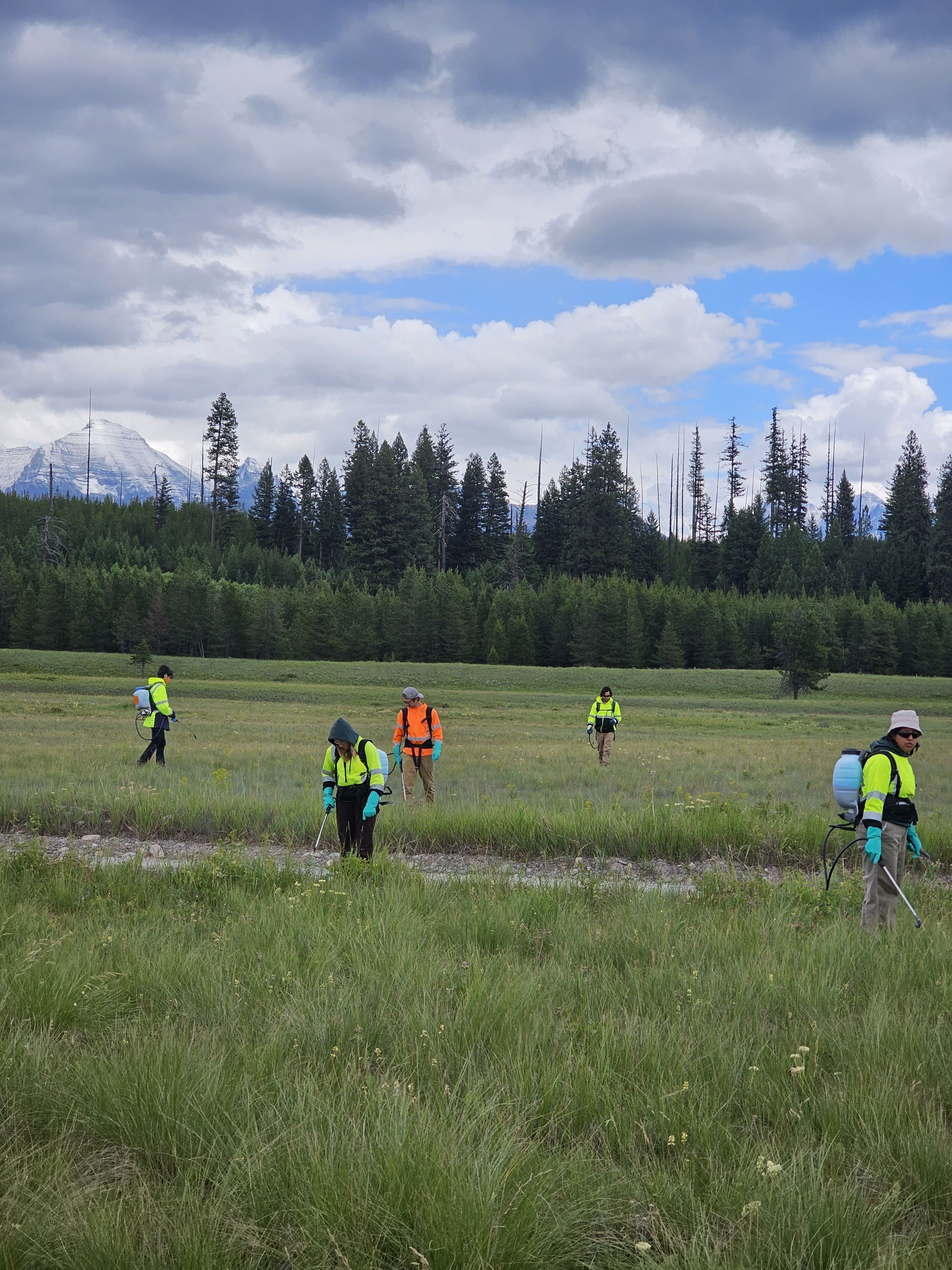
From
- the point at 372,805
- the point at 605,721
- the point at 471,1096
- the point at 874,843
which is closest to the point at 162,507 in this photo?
the point at 605,721

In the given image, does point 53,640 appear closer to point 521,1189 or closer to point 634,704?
point 634,704

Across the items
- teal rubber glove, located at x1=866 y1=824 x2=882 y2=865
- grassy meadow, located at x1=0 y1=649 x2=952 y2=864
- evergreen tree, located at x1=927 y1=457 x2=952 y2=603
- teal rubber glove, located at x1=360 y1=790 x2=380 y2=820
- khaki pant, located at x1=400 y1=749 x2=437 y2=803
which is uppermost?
evergreen tree, located at x1=927 y1=457 x2=952 y2=603

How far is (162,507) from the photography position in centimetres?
14075

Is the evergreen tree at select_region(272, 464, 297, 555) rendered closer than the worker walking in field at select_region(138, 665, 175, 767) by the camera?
No

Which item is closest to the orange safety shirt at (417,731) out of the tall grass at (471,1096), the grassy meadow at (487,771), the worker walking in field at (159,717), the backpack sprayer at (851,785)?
the grassy meadow at (487,771)

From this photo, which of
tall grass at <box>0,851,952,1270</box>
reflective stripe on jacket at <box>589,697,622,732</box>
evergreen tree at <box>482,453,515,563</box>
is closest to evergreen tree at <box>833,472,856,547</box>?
evergreen tree at <box>482,453,515,563</box>

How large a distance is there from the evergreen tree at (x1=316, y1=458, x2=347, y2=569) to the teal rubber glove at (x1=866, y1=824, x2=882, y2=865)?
428ft

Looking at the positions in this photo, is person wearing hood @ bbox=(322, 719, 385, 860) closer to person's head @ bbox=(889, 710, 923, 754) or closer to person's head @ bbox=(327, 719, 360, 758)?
person's head @ bbox=(327, 719, 360, 758)

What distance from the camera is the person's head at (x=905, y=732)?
7.14m

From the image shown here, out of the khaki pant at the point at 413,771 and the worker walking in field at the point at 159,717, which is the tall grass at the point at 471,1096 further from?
the worker walking in field at the point at 159,717

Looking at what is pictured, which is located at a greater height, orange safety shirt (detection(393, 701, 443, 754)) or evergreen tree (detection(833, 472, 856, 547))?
evergreen tree (detection(833, 472, 856, 547))

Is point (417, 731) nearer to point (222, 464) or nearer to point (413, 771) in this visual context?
point (413, 771)

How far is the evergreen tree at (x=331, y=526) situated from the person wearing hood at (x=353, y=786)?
417 ft

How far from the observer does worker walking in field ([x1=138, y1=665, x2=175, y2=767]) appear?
18609mm
